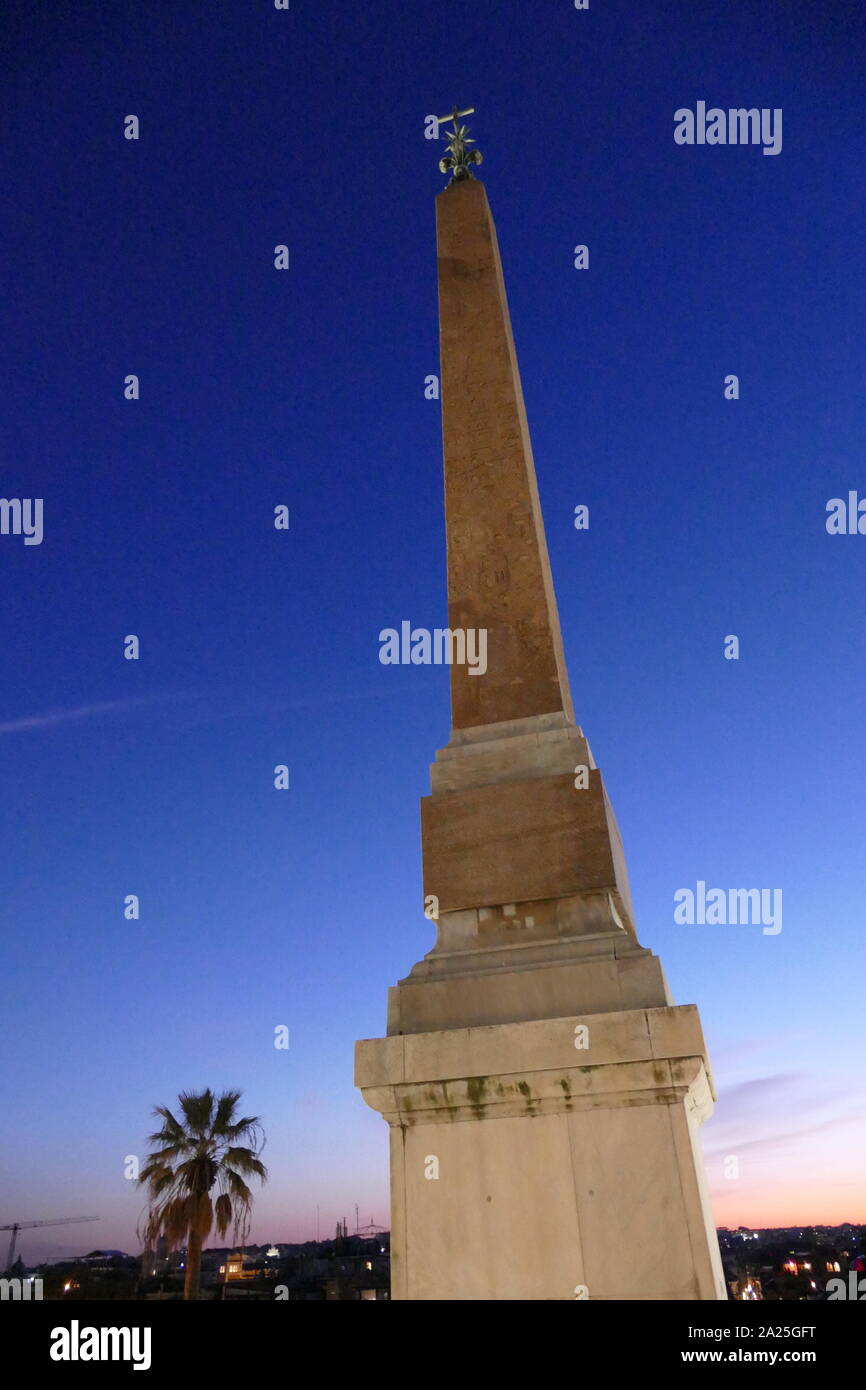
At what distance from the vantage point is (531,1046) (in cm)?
586

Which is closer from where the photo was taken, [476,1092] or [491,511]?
[476,1092]

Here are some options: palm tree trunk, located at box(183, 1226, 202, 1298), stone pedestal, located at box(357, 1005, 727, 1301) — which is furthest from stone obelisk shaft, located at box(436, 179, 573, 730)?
palm tree trunk, located at box(183, 1226, 202, 1298)

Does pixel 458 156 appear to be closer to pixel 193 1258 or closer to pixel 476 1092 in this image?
pixel 476 1092

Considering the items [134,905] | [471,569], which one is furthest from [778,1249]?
[471,569]

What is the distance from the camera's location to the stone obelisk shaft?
7816 mm

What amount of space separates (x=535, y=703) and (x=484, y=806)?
3.26 feet

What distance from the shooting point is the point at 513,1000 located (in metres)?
6.23

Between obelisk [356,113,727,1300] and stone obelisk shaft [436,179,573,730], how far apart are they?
0.09 ft

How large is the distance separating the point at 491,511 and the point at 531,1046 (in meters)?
4.41

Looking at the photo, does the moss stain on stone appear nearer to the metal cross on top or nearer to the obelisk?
the obelisk

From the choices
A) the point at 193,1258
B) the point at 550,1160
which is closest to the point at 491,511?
the point at 550,1160

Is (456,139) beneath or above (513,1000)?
above
